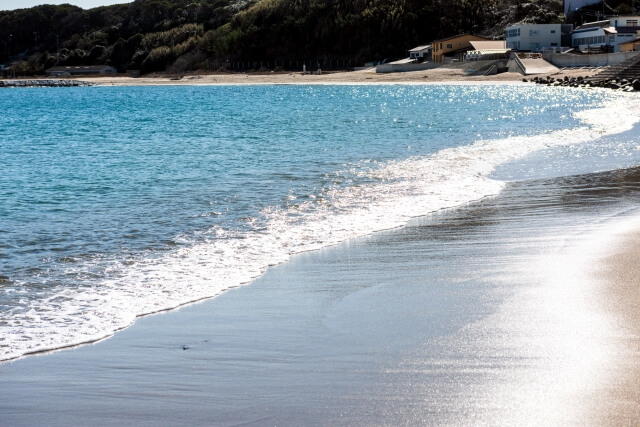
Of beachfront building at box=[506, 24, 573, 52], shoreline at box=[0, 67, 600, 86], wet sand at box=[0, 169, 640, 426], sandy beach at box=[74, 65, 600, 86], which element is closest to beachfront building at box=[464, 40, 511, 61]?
beachfront building at box=[506, 24, 573, 52]

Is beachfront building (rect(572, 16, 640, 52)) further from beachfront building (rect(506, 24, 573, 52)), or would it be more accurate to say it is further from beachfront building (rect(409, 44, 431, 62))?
beachfront building (rect(409, 44, 431, 62))

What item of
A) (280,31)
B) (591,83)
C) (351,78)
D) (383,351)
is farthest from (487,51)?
(383,351)

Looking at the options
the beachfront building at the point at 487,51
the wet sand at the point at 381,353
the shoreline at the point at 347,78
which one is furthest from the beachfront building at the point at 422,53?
the wet sand at the point at 381,353

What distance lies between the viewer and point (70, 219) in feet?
41.5

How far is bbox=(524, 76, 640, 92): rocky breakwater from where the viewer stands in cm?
5631

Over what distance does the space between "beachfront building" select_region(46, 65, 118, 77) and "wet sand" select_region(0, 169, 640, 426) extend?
15982 centimetres

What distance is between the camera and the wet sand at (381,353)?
4.80 meters

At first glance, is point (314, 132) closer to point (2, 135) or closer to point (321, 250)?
point (2, 135)

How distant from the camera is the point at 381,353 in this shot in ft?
19.0

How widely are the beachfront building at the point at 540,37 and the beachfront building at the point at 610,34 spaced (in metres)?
4.30

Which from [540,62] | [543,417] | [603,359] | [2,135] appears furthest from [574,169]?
[540,62]

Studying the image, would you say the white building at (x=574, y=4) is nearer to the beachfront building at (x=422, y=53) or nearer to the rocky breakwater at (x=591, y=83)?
the beachfront building at (x=422, y=53)

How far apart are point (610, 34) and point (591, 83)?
27.7 metres

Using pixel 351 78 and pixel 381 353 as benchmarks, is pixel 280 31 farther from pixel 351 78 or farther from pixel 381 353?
pixel 381 353
